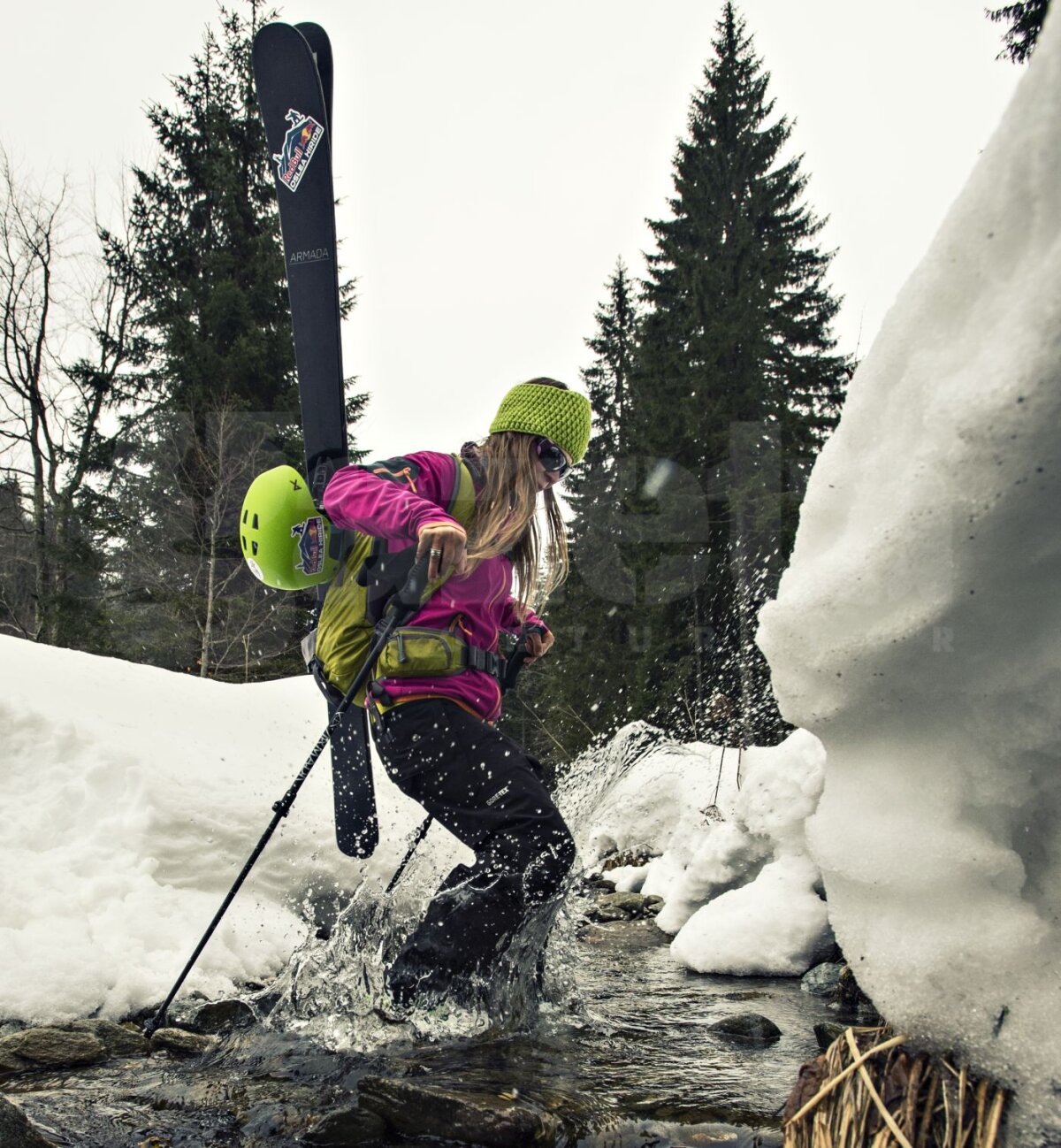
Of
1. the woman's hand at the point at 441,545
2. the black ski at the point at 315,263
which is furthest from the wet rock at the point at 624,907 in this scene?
the woman's hand at the point at 441,545

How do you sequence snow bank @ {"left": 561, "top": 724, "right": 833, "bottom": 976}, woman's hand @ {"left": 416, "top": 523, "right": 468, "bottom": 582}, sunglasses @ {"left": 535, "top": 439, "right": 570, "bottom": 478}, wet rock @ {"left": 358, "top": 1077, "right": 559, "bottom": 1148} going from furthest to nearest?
snow bank @ {"left": 561, "top": 724, "right": 833, "bottom": 976}, sunglasses @ {"left": 535, "top": 439, "right": 570, "bottom": 478}, woman's hand @ {"left": 416, "top": 523, "right": 468, "bottom": 582}, wet rock @ {"left": 358, "top": 1077, "right": 559, "bottom": 1148}

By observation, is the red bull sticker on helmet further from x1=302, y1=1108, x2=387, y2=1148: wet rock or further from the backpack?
x1=302, y1=1108, x2=387, y2=1148: wet rock

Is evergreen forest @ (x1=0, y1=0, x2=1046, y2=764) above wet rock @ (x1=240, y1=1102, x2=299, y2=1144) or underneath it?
above

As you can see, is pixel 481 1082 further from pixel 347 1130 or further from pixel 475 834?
pixel 475 834

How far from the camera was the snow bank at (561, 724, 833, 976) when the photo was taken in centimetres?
432

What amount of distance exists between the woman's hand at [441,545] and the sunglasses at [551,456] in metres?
0.75

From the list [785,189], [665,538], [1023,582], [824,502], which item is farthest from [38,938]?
[785,189]

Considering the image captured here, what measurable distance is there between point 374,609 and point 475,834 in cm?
88

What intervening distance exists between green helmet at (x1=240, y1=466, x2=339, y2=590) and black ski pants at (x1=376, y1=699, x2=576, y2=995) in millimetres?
667

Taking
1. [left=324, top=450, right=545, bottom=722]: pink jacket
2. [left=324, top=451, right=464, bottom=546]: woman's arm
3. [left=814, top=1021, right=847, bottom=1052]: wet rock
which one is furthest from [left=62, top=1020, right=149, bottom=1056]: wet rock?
[left=814, top=1021, right=847, bottom=1052]: wet rock

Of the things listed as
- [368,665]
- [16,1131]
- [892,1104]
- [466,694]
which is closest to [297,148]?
[368,665]

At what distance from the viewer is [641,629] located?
20.0 meters

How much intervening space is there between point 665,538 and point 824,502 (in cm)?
1779

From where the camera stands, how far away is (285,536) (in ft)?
10.5
